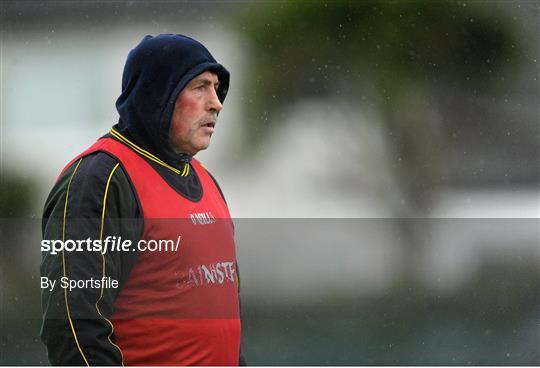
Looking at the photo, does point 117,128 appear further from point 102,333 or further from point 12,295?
point 12,295

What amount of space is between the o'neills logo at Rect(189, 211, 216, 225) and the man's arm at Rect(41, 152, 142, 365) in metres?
0.14

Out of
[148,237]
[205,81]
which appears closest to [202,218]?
[148,237]

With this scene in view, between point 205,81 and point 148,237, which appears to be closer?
point 148,237

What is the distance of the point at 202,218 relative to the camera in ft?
5.25

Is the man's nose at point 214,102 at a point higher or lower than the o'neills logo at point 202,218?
higher

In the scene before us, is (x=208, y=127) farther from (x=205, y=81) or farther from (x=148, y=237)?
(x=148, y=237)

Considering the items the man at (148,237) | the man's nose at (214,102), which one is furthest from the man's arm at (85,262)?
the man's nose at (214,102)

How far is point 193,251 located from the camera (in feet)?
5.06

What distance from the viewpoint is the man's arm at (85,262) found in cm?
139

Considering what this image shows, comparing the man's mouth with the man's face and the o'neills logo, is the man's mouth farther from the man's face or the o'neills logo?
the o'neills logo

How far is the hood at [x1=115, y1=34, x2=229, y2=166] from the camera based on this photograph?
1.56 metres

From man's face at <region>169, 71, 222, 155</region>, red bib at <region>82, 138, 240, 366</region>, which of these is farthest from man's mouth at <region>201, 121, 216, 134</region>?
red bib at <region>82, 138, 240, 366</region>

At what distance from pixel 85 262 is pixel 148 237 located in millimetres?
124

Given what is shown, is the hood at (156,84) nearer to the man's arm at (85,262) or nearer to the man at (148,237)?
the man at (148,237)
